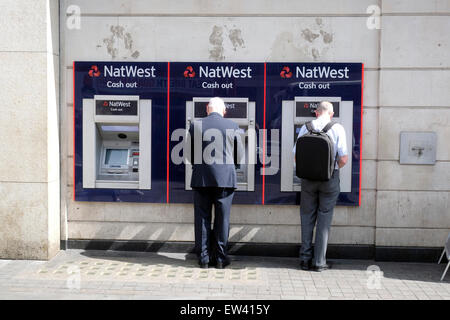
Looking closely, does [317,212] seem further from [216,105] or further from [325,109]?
[216,105]

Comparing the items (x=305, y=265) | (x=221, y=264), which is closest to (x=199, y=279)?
(x=221, y=264)

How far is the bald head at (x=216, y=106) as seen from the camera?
5957 millimetres

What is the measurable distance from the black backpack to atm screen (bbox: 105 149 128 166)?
212cm

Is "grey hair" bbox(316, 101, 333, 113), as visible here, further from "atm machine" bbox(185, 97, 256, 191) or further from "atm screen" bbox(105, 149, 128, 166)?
"atm screen" bbox(105, 149, 128, 166)

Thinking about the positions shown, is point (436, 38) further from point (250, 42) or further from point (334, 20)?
point (250, 42)

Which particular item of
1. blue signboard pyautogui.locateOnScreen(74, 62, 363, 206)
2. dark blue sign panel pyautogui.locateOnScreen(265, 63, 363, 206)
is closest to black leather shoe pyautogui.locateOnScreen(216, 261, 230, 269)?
blue signboard pyautogui.locateOnScreen(74, 62, 363, 206)

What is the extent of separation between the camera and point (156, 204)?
656cm

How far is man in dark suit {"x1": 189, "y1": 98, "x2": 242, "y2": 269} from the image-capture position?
5832 mm

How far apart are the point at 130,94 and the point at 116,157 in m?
0.78

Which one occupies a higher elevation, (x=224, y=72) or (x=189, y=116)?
(x=224, y=72)

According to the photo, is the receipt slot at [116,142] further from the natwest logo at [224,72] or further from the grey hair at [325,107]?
the grey hair at [325,107]

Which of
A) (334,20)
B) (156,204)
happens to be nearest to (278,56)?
(334,20)

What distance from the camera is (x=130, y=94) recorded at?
6.49 m

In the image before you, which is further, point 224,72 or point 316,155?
point 224,72
